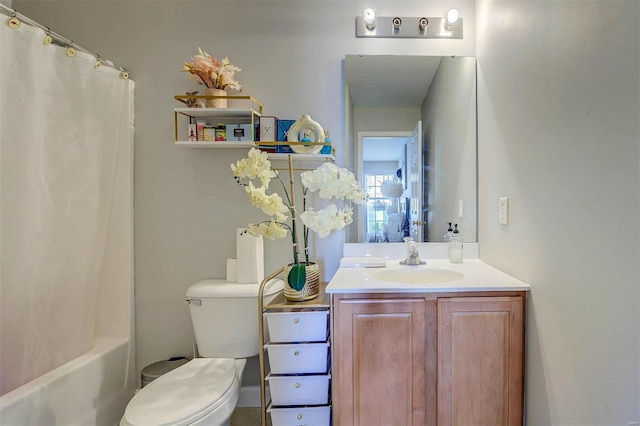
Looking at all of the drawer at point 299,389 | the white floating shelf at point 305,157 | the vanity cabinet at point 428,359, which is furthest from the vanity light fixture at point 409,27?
the drawer at point 299,389

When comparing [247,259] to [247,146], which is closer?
[247,259]

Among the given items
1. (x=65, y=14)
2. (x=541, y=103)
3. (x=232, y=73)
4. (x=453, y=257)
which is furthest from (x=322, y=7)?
(x=453, y=257)

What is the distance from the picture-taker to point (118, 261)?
5.82 feet

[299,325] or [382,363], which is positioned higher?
[299,325]

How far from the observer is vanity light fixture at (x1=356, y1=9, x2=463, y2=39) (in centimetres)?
178

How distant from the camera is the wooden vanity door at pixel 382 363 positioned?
4.09 ft

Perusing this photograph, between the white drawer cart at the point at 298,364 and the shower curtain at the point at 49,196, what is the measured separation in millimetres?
922

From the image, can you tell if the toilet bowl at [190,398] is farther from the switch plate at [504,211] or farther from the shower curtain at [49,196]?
the switch plate at [504,211]

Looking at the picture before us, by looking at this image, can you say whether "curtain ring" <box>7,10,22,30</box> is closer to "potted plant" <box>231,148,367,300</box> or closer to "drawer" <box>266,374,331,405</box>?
"potted plant" <box>231,148,367,300</box>

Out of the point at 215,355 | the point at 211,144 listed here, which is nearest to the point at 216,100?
the point at 211,144

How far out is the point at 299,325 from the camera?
52.4 inches

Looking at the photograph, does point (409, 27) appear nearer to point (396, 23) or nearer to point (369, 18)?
point (396, 23)

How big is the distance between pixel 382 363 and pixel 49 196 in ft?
5.17

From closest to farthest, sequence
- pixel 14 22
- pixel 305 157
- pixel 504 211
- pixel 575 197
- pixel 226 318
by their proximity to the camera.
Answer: pixel 575 197
pixel 14 22
pixel 504 211
pixel 226 318
pixel 305 157
